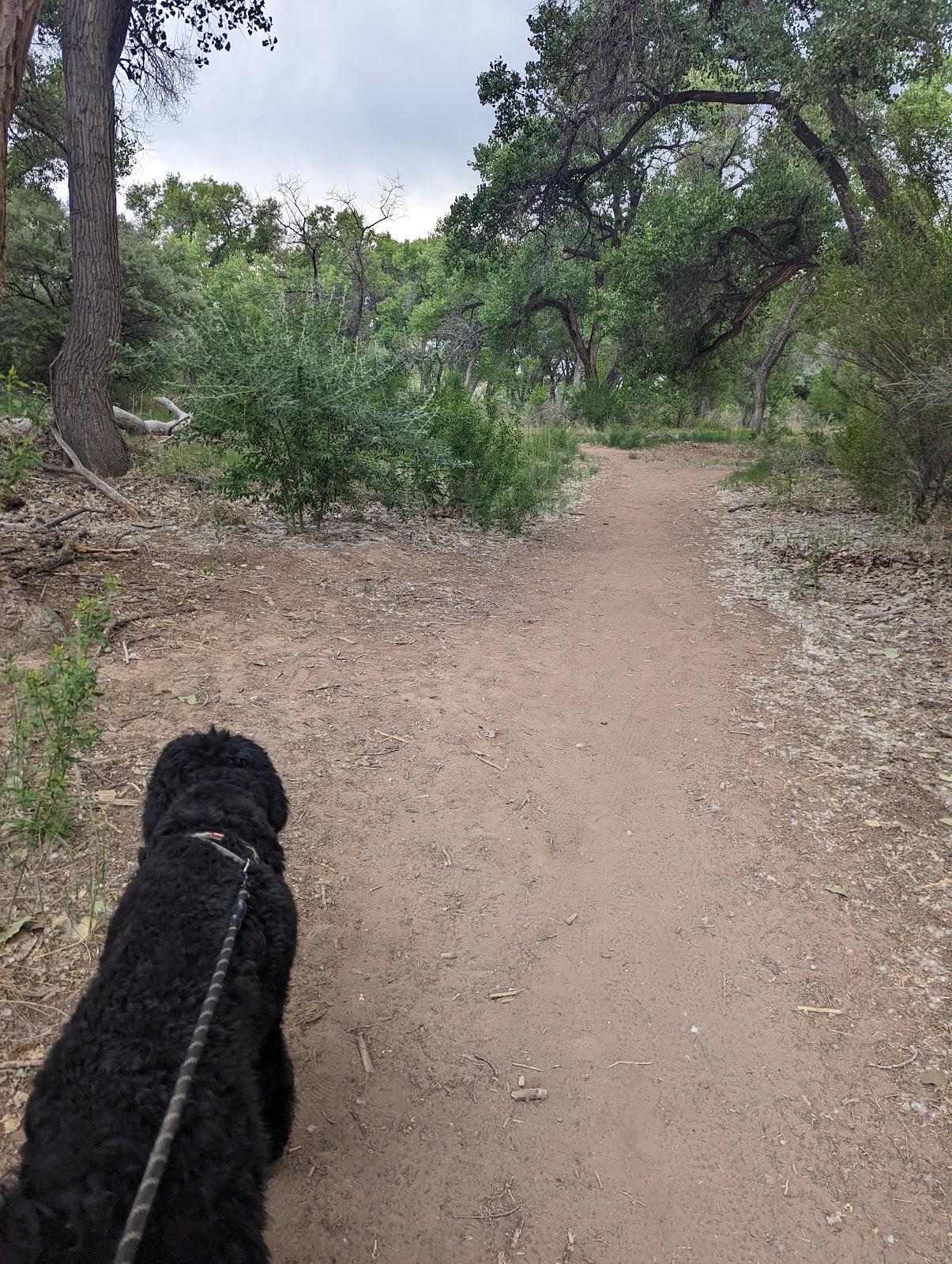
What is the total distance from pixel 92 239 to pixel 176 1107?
Answer: 33.0 feet

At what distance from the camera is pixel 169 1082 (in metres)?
1.42

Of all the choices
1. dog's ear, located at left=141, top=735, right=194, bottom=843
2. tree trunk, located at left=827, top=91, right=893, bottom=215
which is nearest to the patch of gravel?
dog's ear, located at left=141, top=735, right=194, bottom=843

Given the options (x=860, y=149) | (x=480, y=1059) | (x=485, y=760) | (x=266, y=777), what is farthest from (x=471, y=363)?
(x=480, y=1059)

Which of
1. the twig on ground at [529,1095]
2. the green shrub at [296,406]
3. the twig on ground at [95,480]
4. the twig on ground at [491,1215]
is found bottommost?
the twig on ground at [491,1215]

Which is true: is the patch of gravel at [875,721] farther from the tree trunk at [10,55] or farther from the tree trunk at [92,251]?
the tree trunk at [92,251]

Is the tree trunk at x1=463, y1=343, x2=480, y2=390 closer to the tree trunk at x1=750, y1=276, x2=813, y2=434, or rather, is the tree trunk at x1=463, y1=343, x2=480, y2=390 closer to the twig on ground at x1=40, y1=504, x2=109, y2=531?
the tree trunk at x1=750, y1=276, x2=813, y2=434

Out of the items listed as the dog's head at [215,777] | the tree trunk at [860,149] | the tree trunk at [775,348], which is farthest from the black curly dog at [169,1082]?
the tree trunk at [775,348]

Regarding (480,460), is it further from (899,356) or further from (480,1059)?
(480,1059)

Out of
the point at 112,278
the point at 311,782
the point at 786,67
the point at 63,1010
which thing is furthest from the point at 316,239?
the point at 63,1010

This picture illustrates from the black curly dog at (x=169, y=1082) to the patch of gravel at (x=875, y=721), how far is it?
7.36 ft

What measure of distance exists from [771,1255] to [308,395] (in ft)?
23.0

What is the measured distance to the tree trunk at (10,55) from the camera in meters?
3.68

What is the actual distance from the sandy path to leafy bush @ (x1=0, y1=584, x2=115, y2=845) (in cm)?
103

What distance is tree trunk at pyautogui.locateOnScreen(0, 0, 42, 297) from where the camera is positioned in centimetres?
Answer: 368
